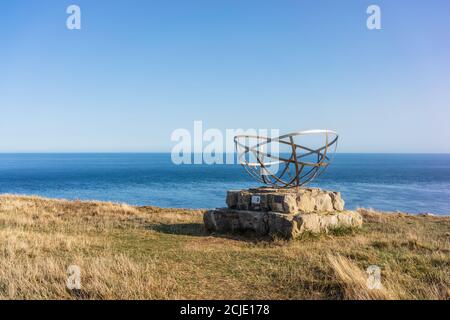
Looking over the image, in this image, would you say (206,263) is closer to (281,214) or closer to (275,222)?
(275,222)

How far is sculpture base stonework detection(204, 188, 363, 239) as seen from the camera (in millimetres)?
12008

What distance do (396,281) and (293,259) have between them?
2.62 m

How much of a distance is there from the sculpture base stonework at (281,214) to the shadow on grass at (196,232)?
25cm

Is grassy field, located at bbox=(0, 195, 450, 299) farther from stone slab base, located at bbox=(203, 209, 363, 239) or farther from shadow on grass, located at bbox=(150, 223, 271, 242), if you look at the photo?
stone slab base, located at bbox=(203, 209, 363, 239)

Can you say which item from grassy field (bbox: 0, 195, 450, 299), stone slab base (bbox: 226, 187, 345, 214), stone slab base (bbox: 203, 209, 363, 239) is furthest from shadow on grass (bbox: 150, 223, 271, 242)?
stone slab base (bbox: 226, 187, 345, 214)

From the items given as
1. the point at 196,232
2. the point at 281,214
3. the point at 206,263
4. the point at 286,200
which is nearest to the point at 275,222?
the point at 281,214

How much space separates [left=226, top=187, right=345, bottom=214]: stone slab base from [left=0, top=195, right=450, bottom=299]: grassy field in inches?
47.0

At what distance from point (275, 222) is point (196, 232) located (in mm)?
3251

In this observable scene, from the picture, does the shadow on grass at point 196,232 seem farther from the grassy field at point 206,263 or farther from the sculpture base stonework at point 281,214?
the sculpture base stonework at point 281,214

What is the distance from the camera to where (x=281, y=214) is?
1220 centimetres

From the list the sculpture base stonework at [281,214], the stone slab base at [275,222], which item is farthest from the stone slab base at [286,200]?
the stone slab base at [275,222]

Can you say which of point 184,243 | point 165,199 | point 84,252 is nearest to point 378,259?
point 184,243
